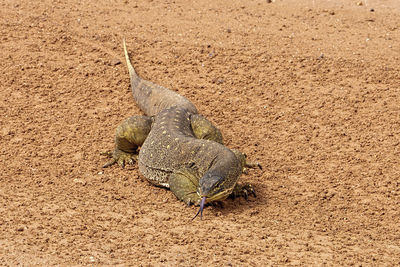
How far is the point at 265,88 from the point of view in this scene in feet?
→ 36.6

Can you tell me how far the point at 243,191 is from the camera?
316 inches

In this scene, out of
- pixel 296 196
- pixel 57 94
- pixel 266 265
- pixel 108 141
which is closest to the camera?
pixel 266 265

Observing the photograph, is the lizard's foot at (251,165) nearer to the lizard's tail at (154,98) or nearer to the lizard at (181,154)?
the lizard at (181,154)

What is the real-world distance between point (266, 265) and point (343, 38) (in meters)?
8.20

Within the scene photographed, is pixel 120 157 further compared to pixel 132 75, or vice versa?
pixel 132 75

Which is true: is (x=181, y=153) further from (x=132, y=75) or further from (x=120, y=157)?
(x=132, y=75)

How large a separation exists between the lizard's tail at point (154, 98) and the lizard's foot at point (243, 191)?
6.71 feet

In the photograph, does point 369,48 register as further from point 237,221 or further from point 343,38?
point 237,221

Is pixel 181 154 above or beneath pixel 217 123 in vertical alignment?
above

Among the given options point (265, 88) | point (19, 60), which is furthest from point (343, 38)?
point (19, 60)

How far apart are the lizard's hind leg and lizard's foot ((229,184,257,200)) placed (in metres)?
1.96

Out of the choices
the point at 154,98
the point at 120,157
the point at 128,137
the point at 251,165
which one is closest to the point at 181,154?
the point at 251,165

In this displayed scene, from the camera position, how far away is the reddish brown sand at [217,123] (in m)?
6.76

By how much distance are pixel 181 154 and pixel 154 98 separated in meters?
2.41
